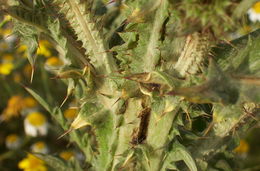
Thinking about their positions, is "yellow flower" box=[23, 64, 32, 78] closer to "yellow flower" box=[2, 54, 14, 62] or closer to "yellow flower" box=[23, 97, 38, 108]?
"yellow flower" box=[2, 54, 14, 62]

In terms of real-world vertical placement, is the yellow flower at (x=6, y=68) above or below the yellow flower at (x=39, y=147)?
above

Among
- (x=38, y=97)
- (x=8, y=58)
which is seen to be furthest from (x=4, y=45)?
(x=38, y=97)

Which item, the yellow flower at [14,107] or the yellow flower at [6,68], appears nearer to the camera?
the yellow flower at [14,107]

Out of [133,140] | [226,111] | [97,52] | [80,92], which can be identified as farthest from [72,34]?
[226,111]

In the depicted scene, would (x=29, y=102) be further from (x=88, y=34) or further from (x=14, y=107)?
(x=88, y=34)

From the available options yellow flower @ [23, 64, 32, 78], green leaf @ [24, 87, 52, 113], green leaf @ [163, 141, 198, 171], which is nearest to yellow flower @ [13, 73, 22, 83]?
yellow flower @ [23, 64, 32, 78]

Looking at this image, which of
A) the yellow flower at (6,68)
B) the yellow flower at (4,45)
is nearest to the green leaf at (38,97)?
the yellow flower at (6,68)

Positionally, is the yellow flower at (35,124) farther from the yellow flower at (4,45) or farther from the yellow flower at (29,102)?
the yellow flower at (4,45)
